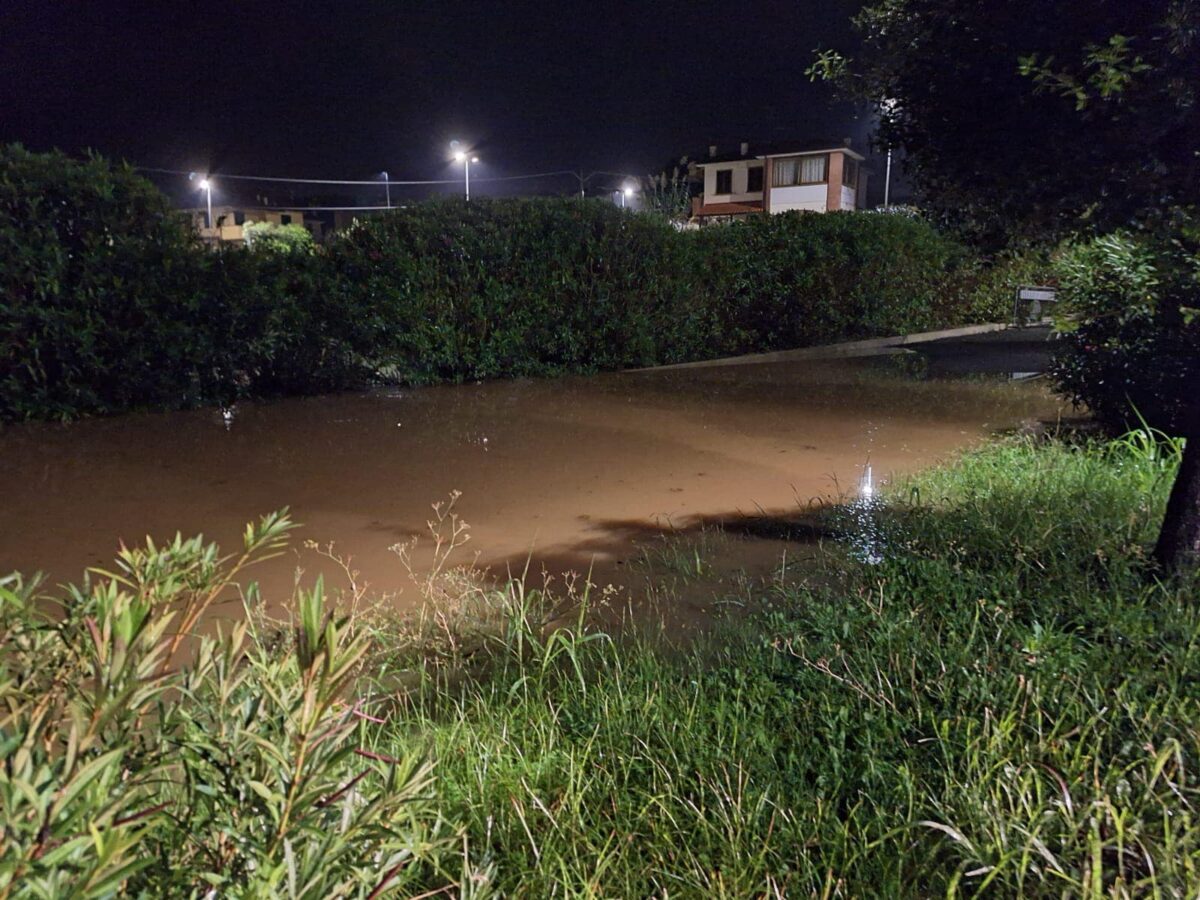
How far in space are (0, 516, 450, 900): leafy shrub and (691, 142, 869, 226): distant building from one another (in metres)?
48.7

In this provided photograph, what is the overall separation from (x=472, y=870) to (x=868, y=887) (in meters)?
0.99

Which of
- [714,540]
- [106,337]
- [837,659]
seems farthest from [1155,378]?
[106,337]

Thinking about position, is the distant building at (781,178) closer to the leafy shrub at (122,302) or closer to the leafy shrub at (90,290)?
the leafy shrub at (122,302)

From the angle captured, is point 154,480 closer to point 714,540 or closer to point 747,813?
point 714,540

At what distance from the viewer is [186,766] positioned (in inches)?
61.8

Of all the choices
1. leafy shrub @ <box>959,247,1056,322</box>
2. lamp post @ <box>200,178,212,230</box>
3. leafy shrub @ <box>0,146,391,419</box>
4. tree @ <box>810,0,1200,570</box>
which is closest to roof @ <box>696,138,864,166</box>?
lamp post @ <box>200,178,212,230</box>

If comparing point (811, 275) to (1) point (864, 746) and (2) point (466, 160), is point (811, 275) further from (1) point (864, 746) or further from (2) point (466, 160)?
(2) point (466, 160)

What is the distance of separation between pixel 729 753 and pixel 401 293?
30.2 feet

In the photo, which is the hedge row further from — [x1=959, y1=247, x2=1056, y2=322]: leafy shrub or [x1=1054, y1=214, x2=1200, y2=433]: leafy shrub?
[x1=1054, y1=214, x2=1200, y2=433]: leafy shrub

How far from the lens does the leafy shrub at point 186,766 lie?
121 centimetres

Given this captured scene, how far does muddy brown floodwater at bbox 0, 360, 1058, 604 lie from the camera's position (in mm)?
5844

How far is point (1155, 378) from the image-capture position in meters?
6.91

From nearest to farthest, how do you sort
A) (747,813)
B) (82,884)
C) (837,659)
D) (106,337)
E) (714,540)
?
1. (82,884)
2. (747,813)
3. (837,659)
4. (714,540)
5. (106,337)

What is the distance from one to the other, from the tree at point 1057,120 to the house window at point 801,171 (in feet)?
161
